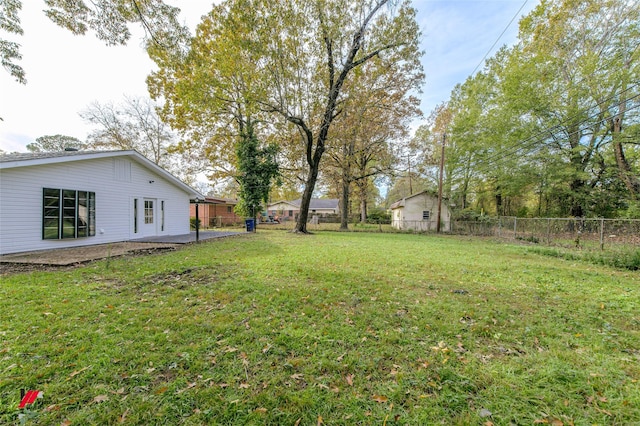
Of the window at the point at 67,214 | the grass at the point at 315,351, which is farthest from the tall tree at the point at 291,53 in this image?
the grass at the point at 315,351

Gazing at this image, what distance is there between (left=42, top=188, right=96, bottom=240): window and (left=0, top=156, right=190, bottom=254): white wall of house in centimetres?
14

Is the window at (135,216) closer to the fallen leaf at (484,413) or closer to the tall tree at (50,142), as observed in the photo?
the fallen leaf at (484,413)

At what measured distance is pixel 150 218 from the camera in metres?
12.4

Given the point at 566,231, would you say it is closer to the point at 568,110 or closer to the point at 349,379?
the point at 568,110

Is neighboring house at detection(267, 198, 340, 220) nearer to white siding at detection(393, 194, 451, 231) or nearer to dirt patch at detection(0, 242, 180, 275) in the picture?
white siding at detection(393, 194, 451, 231)

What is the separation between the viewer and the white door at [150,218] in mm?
11984

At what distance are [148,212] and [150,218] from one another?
33cm

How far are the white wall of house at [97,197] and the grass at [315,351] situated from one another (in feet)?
13.8

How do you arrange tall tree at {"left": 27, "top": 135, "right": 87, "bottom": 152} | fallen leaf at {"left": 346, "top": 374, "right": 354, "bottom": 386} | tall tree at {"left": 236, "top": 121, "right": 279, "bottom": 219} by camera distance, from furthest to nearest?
tall tree at {"left": 27, "top": 135, "right": 87, "bottom": 152}
tall tree at {"left": 236, "top": 121, "right": 279, "bottom": 219}
fallen leaf at {"left": 346, "top": 374, "right": 354, "bottom": 386}

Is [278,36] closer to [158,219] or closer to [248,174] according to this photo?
[248,174]

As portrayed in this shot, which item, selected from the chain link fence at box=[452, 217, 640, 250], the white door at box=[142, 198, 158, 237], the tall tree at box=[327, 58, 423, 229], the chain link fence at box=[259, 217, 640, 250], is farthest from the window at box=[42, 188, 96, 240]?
the chain link fence at box=[452, 217, 640, 250]

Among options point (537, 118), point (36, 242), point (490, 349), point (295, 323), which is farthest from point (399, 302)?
point (537, 118)

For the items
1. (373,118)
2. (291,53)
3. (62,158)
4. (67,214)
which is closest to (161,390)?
(62,158)

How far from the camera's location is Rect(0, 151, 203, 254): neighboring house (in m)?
7.48
